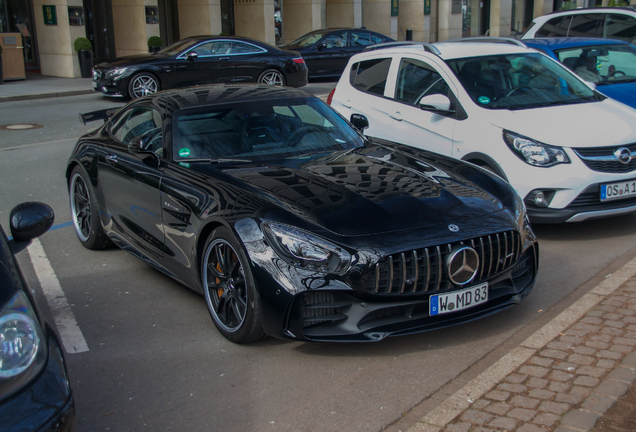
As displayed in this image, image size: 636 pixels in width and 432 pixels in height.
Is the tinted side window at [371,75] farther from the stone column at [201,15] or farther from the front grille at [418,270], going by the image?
the stone column at [201,15]

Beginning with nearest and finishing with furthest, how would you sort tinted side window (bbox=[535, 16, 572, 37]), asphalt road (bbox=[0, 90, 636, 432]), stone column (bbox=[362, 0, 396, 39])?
asphalt road (bbox=[0, 90, 636, 432]) → tinted side window (bbox=[535, 16, 572, 37]) → stone column (bbox=[362, 0, 396, 39])

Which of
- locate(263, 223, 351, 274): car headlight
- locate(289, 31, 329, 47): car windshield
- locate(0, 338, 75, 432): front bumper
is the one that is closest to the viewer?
locate(0, 338, 75, 432): front bumper

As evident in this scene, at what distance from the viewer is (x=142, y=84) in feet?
53.5

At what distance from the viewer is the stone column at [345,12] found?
32.2 metres

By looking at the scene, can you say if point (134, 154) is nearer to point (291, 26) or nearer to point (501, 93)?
point (501, 93)

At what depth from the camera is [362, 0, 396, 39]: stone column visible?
111 feet

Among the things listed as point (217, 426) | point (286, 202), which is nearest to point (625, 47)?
point (286, 202)

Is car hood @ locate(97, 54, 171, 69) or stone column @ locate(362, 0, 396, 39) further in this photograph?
stone column @ locate(362, 0, 396, 39)

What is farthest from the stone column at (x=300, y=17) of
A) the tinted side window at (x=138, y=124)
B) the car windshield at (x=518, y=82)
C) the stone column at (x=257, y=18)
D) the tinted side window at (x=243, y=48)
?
the tinted side window at (x=138, y=124)

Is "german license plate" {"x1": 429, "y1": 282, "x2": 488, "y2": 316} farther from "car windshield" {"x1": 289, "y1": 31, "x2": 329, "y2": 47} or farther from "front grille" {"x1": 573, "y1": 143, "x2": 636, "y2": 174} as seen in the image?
"car windshield" {"x1": 289, "y1": 31, "x2": 329, "y2": 47}

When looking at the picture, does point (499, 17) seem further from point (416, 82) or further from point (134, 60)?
point (416, 82)

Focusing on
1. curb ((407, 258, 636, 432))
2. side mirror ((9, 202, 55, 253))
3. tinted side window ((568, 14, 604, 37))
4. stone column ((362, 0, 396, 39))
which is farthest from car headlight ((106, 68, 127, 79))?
stone column ((362, 0, 396, 39))

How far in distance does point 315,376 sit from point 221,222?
106cm

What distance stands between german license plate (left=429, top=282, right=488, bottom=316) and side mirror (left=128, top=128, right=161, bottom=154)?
2404 millimetres
